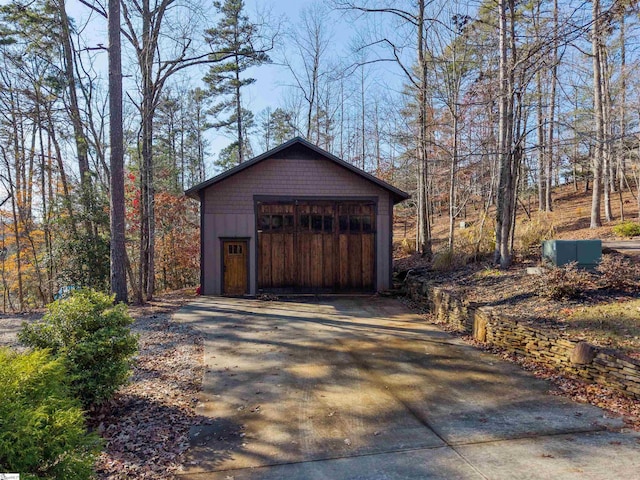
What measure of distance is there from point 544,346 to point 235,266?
349 inches

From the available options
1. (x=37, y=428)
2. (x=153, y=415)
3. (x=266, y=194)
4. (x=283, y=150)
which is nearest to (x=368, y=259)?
(x=266, y=194)

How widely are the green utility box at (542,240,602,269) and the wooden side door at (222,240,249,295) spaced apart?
8338mm

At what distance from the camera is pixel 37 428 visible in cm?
224

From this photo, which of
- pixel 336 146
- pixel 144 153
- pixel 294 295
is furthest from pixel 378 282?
pixel 336 146

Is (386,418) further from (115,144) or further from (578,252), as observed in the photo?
(115,144)

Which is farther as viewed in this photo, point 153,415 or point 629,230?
point 629,230

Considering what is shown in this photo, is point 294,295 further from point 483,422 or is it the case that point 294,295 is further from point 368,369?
point 483,422

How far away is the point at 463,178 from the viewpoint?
60.6ft

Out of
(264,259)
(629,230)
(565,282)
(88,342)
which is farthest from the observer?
(629,230)

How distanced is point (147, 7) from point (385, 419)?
12293 millimetres

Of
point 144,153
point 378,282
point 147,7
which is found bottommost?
point 378,282

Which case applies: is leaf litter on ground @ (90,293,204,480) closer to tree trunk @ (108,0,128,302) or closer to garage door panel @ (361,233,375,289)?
tree trunk @ (108,0,128,302)

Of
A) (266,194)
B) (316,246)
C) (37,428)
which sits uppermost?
(266,194)

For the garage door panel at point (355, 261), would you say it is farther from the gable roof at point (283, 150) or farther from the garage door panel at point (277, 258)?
the garage door panel at point (277, 258)
